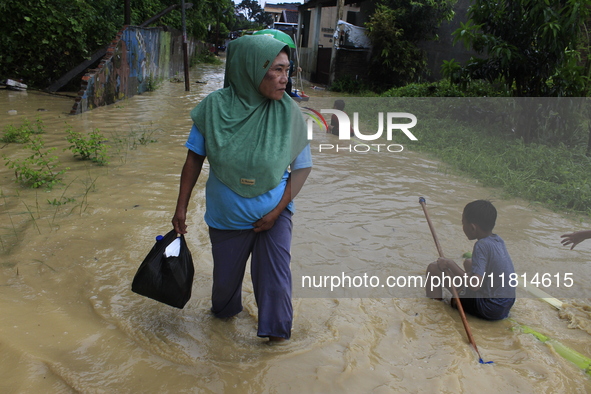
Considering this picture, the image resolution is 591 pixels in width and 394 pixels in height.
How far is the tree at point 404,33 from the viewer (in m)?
16.0

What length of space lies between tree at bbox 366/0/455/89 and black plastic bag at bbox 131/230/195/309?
1480cm

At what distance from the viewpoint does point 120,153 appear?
6.36 metres

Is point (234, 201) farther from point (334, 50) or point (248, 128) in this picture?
point (334, 50)

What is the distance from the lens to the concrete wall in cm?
980

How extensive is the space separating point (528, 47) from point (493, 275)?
20.0 ft

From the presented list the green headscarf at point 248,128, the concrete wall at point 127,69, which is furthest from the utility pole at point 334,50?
the green headscarf at point 248,128

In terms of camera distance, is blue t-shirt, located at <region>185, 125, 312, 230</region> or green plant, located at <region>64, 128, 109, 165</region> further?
green plant, located at <region>64, 128, 109, 165</region>

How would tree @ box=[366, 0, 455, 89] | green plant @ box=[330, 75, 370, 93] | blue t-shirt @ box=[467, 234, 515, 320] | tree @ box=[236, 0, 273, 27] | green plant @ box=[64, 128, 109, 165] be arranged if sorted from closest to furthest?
blue t-shirt @ box=[467, 234, 515, 320] → green plant @ box=[64, 128, 109, 165] → tree @ box=[366, 0, 455, 89] → green plant @ box=[330, 75, 370, 93] → tree @ box=[236, 0, 273, 27]

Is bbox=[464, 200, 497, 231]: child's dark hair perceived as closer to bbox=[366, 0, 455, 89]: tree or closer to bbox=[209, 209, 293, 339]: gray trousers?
bbox=[209, 209, 293, 339]: gray trousers

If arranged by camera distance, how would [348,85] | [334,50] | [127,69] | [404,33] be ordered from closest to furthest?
[127,69], [404,33], [348,85], [334,50]

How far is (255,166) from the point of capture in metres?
2.31

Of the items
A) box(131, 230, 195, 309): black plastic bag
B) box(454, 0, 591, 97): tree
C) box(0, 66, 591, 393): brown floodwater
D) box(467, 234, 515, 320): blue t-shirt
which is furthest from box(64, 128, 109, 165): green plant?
box(454, 0, 591, 97): tree

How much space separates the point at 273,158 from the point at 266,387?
1098mm

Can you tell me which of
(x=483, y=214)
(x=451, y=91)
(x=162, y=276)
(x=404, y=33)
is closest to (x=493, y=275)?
(x=483, y=214)
